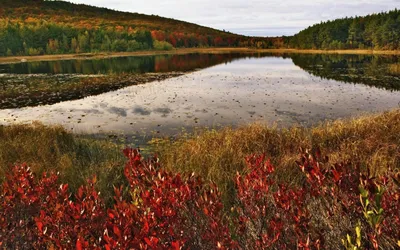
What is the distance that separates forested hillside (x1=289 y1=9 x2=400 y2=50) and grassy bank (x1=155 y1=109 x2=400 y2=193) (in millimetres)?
104743

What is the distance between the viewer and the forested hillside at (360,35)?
10488cm

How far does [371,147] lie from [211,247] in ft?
27.7

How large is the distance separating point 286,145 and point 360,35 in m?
133

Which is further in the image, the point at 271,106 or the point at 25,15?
the point at 25,15

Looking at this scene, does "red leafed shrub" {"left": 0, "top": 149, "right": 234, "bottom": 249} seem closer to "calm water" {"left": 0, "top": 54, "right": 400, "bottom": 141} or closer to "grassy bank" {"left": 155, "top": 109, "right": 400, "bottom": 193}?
"grassy bank" {"left": 155, "top": 109, "right": 400, "bottom": 193}

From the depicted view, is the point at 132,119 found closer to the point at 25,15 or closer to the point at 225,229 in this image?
the point at 225,229

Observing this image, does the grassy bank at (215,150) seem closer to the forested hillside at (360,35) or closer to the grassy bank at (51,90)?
the grassy bank at (51,90)

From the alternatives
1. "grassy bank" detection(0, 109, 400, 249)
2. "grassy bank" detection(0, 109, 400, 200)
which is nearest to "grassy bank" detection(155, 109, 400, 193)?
"grassy bank" detection(0, 109, 400, 200)

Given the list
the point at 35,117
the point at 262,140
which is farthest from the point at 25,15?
the point at 262,140

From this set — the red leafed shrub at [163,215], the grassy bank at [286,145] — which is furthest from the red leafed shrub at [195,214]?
the grassy bank at [286,145]

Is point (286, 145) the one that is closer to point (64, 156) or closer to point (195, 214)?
point (64, 156)

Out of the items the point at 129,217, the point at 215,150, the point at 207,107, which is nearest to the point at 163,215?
the point at 129,217

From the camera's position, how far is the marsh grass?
784cm

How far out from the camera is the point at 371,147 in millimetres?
10008
